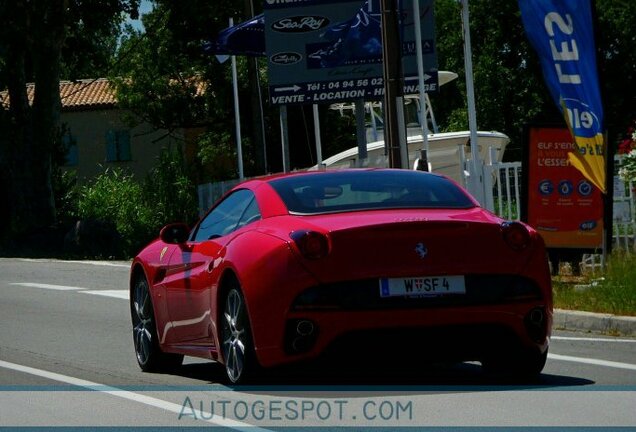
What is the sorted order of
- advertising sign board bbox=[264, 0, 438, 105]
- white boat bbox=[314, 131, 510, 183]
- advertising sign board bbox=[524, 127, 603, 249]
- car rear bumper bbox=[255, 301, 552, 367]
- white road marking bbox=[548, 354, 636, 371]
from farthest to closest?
advertising sign board bbox=[264, 0, 438, 105] → white boat bbox=[314, 131, 510, 183] → advertising sign board bbox=[524, 127, 603, 249] → white road marking bbox=[548, 354, 636, 371] → car rear bumper bbox=[255, 301, 552, 367]

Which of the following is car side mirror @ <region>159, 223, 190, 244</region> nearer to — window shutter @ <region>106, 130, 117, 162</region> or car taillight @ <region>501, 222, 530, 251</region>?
car taillight @ <region>501, 222, 530, 251</region>

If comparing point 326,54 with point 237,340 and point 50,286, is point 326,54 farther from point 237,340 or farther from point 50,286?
point 237,340

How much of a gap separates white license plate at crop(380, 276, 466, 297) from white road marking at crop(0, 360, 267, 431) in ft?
4.29

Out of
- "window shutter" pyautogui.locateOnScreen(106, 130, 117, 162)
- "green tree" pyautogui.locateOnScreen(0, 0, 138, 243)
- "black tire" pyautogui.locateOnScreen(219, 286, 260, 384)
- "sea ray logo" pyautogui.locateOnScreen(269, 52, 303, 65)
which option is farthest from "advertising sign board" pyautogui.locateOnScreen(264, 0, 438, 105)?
"window shutter" pyautogui.locateOnScreen(106, 130, 117, 162)

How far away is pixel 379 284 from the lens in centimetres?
923

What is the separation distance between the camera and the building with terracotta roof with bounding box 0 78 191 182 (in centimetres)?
7988

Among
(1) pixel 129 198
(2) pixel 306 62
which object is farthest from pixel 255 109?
(1) pixel 129 198

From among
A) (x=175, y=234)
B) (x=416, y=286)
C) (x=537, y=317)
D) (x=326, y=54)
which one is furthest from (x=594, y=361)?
(x=326, y=54)

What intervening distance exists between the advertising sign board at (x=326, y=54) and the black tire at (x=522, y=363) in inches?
867

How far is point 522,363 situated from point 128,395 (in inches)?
92.3

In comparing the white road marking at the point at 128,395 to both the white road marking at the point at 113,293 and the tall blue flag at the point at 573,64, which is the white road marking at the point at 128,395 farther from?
the white road marking at the point at 113,293

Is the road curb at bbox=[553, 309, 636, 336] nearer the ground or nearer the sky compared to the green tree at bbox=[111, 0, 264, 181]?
nearer the ground

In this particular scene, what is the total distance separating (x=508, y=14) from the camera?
239ft

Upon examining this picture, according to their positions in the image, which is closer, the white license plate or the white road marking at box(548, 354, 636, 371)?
the white license plate
